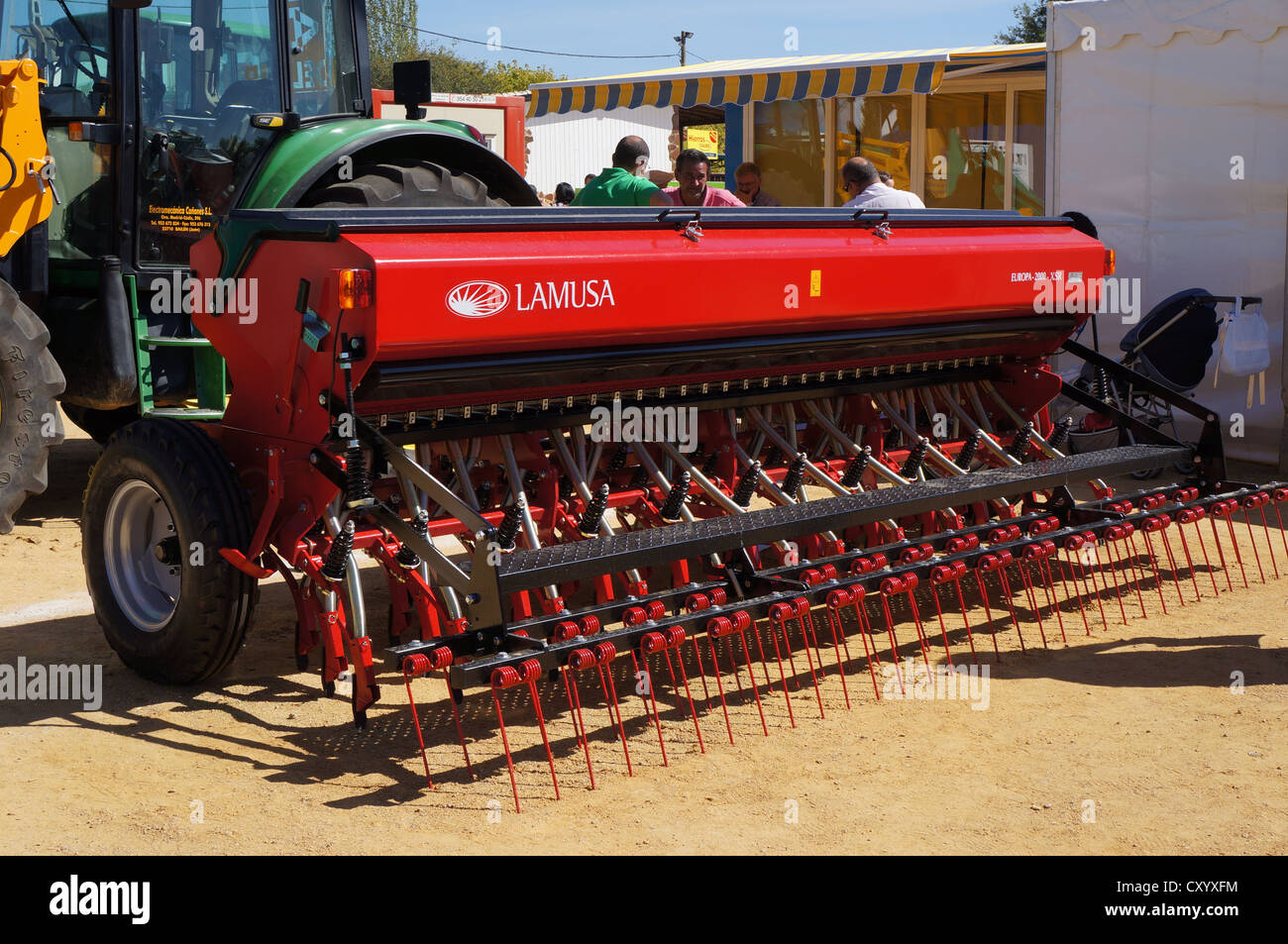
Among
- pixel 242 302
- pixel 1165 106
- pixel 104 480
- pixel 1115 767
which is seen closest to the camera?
pixel 1115 767

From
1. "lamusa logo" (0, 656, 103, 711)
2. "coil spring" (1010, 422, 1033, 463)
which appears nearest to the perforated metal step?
"coil spring" (1010, 422, 1033, 463)

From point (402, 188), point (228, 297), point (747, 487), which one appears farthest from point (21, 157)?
point (747, 487)

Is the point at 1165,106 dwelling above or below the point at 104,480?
above

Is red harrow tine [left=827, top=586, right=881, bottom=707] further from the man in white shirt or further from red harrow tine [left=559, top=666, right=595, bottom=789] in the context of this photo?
the man in white shirt

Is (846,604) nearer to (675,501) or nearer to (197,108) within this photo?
(675,501)

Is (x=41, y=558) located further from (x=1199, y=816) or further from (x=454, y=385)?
(x=1199, y=816)

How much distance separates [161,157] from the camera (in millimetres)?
5762

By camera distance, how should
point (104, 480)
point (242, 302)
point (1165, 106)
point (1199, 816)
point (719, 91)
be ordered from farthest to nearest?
point (719, 91) < point (1165, 106) < point (104, 480) < point (242, 302) < point (1199, 816)

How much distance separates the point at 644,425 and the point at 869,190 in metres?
2.80

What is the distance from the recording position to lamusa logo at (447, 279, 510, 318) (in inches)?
146

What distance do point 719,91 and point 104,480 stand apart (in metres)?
8.65

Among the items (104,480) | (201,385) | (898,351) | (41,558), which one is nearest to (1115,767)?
(898,351)

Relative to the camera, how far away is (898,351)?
5.22 meters

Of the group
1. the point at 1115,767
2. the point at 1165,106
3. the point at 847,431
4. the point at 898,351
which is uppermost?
the point at 1165,106
